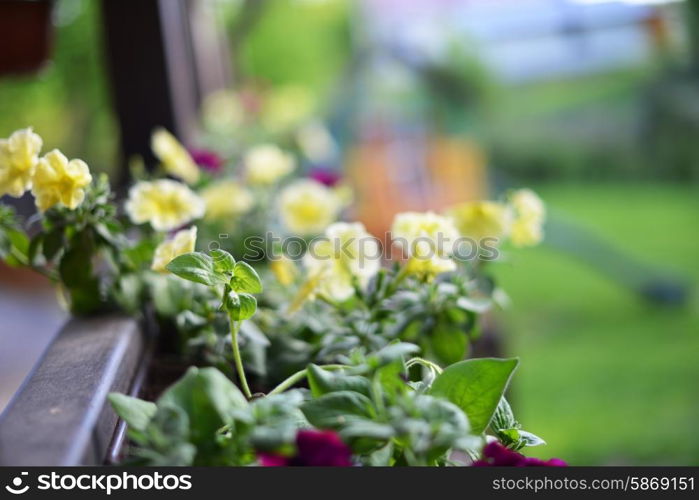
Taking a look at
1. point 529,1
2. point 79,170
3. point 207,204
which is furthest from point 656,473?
point 529,1

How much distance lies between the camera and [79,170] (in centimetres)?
72

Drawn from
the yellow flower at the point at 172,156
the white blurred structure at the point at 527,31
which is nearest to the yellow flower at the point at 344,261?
the yellow flower at the point at 172,156

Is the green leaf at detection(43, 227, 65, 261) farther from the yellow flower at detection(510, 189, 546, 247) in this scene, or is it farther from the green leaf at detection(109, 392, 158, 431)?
the yellow flower at detection(510, 189, 546, 247)

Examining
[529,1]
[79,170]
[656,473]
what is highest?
[529,1]

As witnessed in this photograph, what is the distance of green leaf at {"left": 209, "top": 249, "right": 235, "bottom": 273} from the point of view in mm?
625

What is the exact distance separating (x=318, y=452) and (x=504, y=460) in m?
0.12

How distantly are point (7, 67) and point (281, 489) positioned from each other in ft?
3.79

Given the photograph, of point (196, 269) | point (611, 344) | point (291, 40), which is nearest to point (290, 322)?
point (196, 269)

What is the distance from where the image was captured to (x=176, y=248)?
716 millimetres

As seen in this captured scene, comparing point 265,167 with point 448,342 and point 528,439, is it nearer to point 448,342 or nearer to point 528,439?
point 448,342

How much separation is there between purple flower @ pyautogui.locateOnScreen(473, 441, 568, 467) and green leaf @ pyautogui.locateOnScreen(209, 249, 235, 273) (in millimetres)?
234

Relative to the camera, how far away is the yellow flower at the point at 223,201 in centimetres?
125

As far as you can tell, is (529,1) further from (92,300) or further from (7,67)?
(92,300)

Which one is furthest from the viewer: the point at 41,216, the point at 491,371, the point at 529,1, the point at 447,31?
the point at 529,1
